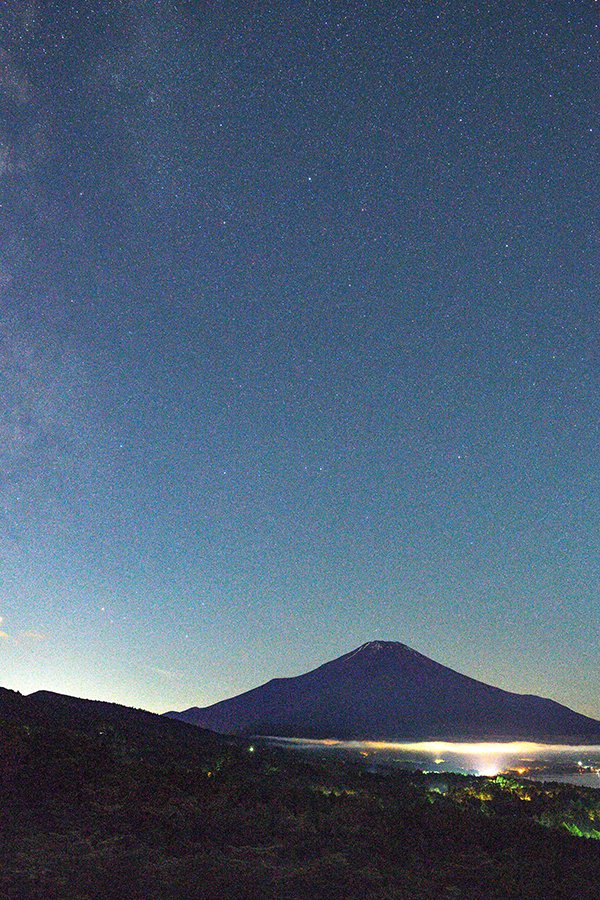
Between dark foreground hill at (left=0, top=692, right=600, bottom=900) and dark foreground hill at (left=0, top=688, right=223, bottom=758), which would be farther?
dark foreground hill at (left=0, top=688, right=223, bottom=758)

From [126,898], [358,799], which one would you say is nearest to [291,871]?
[126,898]

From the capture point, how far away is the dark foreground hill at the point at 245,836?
11852mm

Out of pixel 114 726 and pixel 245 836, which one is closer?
pixel 245 836

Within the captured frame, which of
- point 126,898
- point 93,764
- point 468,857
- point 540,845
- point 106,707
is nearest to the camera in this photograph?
point 126,898

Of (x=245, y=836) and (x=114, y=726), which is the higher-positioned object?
(x=114, y=726)

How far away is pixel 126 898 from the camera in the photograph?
10781mm

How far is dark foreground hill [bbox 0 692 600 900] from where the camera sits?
38.9 ft

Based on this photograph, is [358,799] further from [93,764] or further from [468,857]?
[93,764]

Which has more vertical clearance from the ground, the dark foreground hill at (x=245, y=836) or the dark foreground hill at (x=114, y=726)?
the dark foreground hill at (x=114, y=726)

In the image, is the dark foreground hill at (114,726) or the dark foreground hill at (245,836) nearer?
the dark foreground hill at (245,836)

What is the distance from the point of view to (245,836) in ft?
51.2

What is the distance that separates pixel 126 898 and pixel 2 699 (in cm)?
2710

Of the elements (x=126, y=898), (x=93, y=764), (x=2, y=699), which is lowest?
(x=126, y=898)

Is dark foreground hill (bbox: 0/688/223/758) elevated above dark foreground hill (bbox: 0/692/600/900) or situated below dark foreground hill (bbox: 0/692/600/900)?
above
